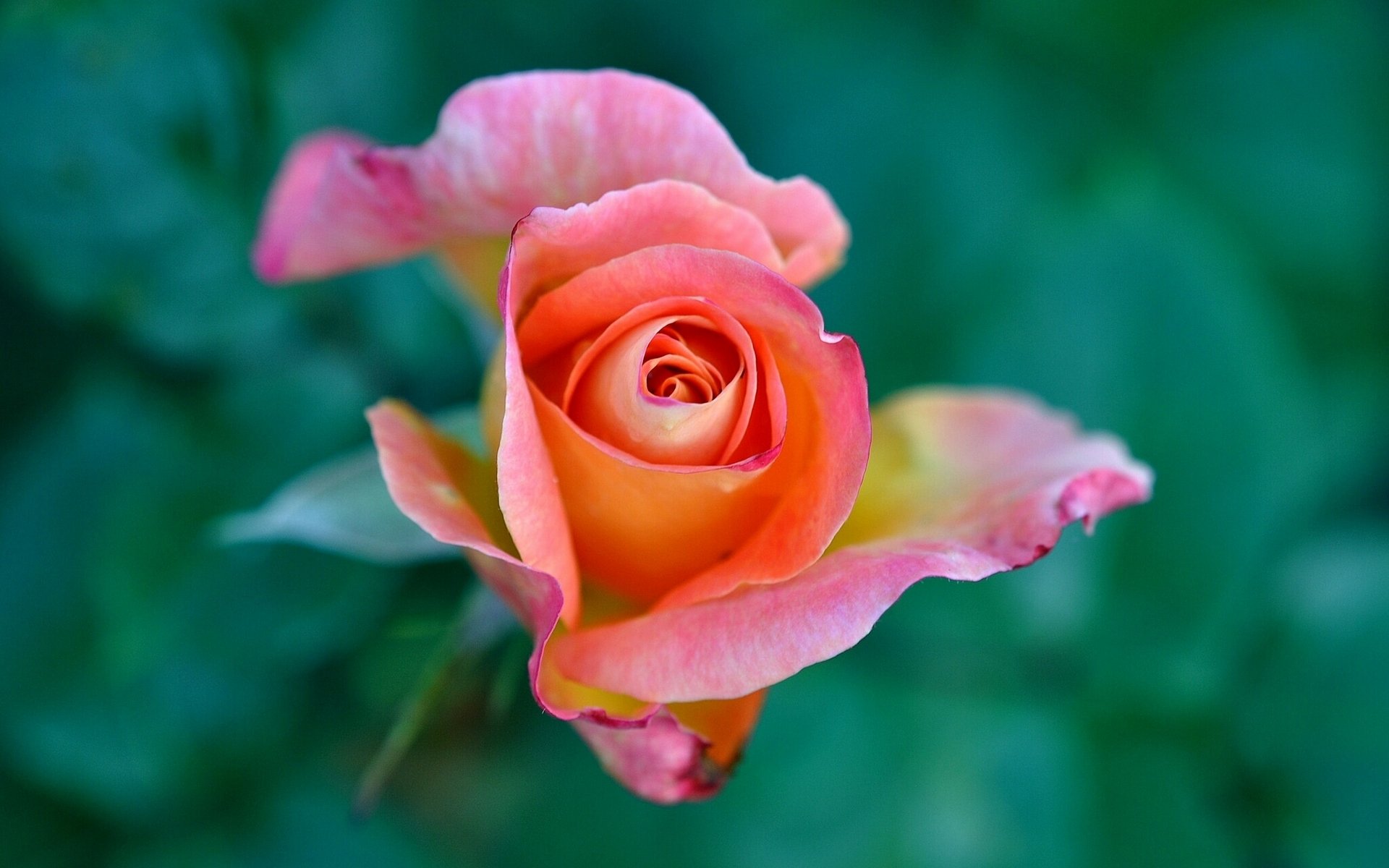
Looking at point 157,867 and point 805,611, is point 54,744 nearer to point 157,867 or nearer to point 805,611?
point 157,867

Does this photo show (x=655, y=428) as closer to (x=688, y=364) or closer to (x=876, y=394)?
(x=688, y=364)

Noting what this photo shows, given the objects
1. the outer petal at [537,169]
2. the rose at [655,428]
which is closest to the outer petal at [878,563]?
the rose at [655,428]

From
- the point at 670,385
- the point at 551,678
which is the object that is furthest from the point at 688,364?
the point at 551,678

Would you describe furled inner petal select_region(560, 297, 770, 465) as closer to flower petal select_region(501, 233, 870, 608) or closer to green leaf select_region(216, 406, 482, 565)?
flower petal select_region(501, 233, 870, 608)

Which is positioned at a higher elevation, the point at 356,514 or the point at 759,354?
the point at 759,354

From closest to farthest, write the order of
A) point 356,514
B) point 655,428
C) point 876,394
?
1. point 655,428
2. point 356,514
3. point 876,394

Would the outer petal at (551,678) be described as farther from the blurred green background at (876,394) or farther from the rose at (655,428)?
the blurred green background at (876,394)

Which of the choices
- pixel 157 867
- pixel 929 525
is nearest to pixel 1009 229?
pixel 929 525

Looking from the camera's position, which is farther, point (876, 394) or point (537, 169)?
point (876, 394)
